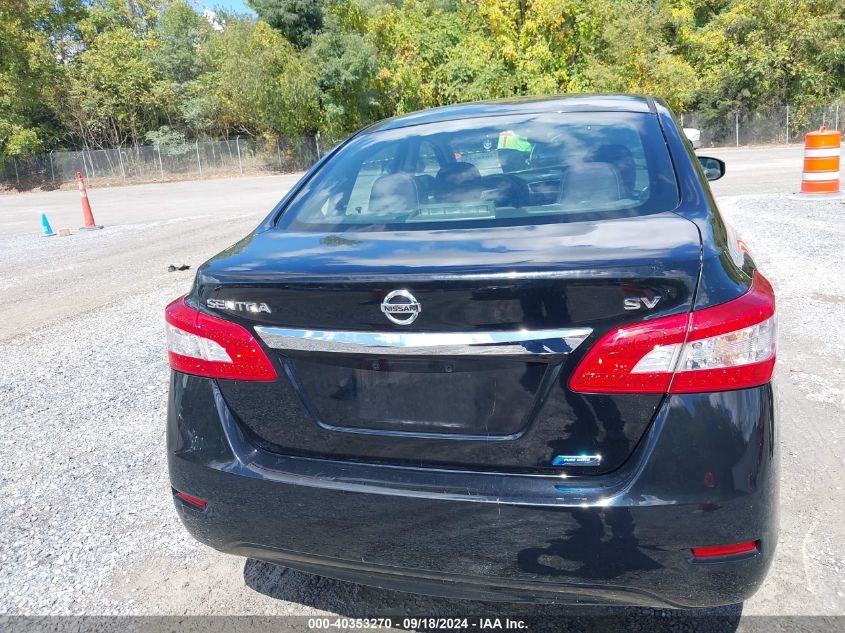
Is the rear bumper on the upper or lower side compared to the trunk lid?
lower

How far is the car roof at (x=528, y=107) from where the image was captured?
288 cm

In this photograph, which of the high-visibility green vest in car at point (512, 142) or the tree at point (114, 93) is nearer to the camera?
the high-visibility green vest in car at point (512, 142)

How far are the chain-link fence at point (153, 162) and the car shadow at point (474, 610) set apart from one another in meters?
41.7

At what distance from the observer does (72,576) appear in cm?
269

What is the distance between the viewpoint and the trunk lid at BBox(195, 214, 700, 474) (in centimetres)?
168

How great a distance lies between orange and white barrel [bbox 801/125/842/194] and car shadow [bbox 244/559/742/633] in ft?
36.7

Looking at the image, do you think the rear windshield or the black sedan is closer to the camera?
the black sedan

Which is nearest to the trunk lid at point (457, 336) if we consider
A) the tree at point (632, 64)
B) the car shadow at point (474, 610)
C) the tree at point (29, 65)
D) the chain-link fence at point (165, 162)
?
the car shadow at point (474, 610)

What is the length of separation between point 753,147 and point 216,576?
39446mm

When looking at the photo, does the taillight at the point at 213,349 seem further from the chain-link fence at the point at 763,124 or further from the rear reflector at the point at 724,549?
the chain-link fence at the point at 763,124

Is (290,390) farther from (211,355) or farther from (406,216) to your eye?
(406,216)

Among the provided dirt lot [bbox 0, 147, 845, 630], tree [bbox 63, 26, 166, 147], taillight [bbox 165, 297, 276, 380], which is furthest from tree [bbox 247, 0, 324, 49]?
taillight [bbox 165, 297, 276, 380]

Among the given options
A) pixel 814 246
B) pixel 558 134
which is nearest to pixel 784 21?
pixel 814 246

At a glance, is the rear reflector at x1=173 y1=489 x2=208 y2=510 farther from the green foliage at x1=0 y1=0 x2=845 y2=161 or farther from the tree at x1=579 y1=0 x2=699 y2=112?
the tree at x1=579 y1=0 x2=699 y2=112
